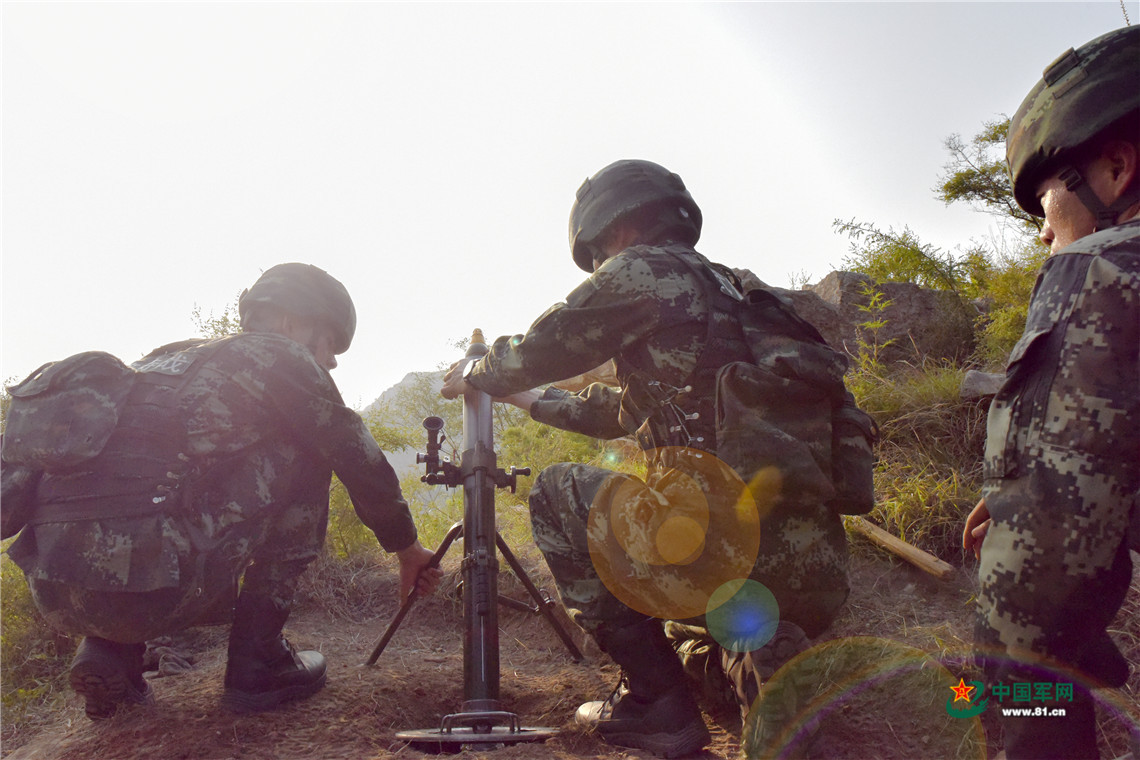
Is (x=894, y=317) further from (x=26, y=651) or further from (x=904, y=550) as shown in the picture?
(x=26, y=651)

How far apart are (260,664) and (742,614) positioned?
6.85 feet

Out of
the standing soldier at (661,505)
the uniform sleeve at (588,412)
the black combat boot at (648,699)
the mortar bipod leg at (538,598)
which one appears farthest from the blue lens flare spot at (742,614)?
the mortar bipod leg at (538,598)

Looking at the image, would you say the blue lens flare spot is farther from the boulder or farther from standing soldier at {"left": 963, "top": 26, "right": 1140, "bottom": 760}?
the boulder

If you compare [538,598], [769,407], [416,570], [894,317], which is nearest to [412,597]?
[416,570]

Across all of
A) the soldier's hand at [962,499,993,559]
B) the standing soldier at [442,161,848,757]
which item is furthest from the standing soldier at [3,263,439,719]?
the soldier's hand at [962,499,993,559]

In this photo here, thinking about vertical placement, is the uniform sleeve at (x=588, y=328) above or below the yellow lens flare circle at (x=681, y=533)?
above

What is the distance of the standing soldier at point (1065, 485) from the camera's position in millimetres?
1589

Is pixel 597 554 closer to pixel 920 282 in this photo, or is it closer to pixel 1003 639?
pixel 1003 639

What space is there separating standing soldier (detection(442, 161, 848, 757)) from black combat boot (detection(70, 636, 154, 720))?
1.77 meters

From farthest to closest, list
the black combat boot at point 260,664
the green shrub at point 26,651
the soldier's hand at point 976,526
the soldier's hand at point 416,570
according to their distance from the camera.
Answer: the green shrub at point 26,651, the soldier's hand at point 416,570, the black combat boot at point 260,664, the soldier's hand at point 976,526

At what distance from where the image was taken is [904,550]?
389cm

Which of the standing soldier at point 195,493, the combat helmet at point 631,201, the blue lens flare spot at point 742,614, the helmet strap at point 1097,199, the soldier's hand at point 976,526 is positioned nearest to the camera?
the helmet strap at point 1097,199

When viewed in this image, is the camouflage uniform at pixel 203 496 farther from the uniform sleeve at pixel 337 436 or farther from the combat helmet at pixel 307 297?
the combat helmet at pixel 307 297

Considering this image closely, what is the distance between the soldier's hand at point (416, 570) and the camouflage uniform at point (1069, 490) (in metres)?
2.49
